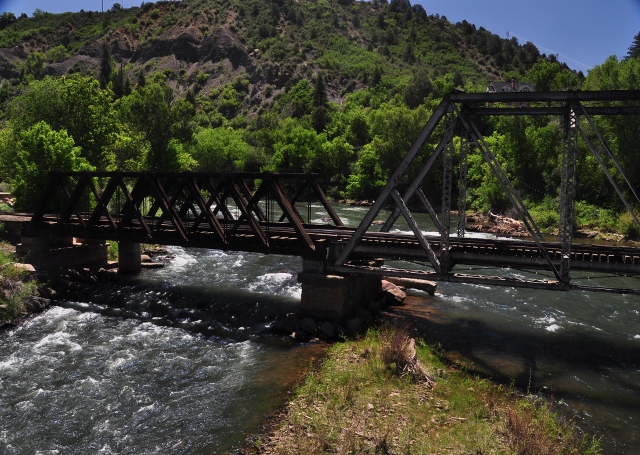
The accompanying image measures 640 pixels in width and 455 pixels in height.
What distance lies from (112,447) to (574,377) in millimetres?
12472

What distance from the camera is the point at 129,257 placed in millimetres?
28031

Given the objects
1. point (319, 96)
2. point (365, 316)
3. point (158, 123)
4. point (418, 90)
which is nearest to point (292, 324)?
point (365, 316)

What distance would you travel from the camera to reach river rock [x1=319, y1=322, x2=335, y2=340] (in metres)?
18.0

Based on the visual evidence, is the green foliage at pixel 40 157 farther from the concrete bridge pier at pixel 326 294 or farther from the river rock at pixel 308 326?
the river rock at pixel 308 326

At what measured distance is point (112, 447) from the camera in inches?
448

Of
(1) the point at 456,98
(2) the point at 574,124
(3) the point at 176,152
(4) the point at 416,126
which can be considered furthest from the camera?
(4) the point at 416,126

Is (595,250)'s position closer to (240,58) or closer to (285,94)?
A: (285,94)

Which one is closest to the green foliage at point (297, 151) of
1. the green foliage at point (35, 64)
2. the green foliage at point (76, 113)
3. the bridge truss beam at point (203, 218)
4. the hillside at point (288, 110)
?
the hillside at point (288, 110)

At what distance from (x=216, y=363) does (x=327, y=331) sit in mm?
3951

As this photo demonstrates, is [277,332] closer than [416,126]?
Yes

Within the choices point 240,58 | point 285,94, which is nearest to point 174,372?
point 285,94

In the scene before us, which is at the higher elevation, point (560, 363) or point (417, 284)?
point (417, 284)

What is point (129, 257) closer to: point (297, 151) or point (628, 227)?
point (628, 227)

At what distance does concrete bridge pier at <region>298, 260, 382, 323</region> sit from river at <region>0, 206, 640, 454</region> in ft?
6.77
